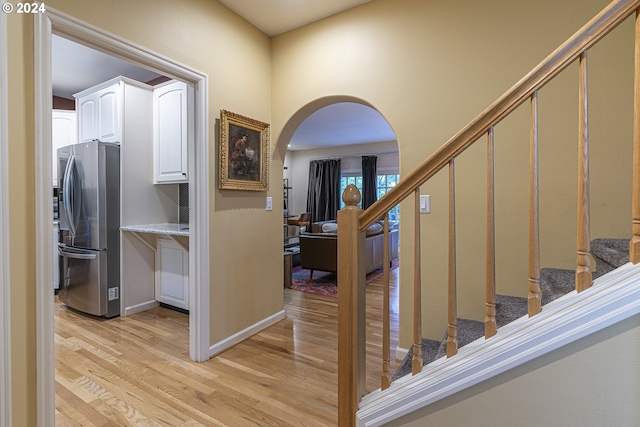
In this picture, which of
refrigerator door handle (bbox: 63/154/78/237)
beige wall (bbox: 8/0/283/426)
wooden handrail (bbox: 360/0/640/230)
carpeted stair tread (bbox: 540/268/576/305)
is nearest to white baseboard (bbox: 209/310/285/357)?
beige wall (bbox: 8/0/283/426)

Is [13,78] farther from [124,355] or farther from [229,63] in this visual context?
[124,355]

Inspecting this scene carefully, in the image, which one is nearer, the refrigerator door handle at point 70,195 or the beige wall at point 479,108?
the beige wall at point 479,108

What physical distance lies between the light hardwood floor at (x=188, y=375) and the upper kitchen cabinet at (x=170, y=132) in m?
1.50

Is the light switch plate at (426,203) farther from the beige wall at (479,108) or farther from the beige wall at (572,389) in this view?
the beige wall at (572,389)

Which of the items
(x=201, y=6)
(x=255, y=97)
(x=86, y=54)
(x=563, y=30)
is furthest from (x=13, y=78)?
(x=563, y=30)

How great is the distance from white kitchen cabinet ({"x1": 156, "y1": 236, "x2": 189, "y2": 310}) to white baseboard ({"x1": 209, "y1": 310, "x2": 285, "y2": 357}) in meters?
0.90

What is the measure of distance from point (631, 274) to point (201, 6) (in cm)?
279

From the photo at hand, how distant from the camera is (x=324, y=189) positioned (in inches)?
334

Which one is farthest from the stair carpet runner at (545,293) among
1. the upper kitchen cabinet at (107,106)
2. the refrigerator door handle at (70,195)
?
the refrigerator door handle at (70,195)

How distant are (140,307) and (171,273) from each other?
0.49m

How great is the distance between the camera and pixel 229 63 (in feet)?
8.34

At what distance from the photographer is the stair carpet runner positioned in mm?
1437

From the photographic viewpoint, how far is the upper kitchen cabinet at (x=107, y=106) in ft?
10.4

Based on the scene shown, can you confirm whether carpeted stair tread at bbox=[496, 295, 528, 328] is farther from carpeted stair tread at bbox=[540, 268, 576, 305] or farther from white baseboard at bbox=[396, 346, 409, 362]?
white baseboard at bbox=[396, 346, 409, 362]
